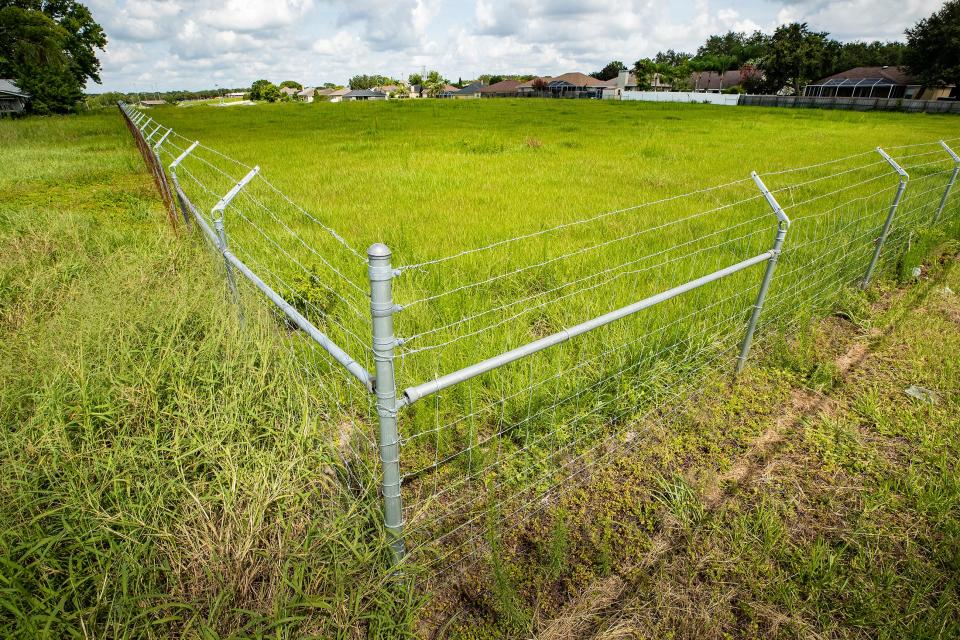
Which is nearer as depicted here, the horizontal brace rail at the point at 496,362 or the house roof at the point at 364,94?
the horizontal brace rail at the point at 496,362

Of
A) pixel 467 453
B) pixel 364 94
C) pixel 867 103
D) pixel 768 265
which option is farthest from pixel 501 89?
pixel 467 453

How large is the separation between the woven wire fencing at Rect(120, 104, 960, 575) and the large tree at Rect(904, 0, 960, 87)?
5435cm

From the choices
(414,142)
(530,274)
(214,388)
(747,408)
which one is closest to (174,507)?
(214,388)

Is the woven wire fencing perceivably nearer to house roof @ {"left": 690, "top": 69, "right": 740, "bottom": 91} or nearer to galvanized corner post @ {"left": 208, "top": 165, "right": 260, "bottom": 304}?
galvanized corner post @ {"left": 208, "top": 165, "right": 260, "bottom": 304}

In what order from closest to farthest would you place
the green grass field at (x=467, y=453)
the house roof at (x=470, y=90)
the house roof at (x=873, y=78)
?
the green grass field at (x=467, y=453) < the house roof at (x=873, y=78) < the house roof at (x=470, y=90)

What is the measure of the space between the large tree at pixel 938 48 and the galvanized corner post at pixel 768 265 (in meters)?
59.0

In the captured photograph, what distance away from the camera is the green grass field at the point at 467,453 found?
1.82m

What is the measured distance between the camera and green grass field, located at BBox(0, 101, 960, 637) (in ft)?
5.97

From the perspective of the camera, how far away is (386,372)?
154 centimetres

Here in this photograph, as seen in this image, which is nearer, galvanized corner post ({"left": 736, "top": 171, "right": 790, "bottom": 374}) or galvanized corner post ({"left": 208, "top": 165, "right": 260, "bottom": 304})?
galvanized corner post ({"left": 208, "top": 165, "right": 260, "bottom": 304})

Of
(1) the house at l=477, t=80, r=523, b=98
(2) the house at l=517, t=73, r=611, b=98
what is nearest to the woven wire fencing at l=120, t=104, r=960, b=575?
(2) the house at l=517, t=73, r=611, b=98

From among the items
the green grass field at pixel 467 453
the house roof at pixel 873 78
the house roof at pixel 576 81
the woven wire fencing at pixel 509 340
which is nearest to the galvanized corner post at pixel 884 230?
the woven wire fencing at pixel 509 340

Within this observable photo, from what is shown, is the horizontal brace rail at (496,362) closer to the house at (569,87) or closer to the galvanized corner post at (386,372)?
the galvanized corner post at (386,372)

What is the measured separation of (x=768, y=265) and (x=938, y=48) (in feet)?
202
